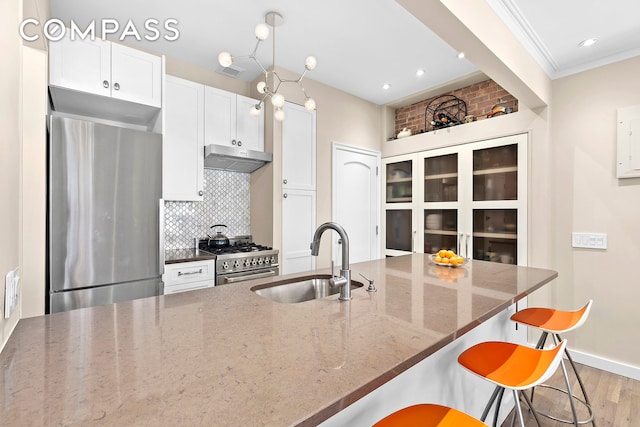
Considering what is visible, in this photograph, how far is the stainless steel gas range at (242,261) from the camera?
2.66m

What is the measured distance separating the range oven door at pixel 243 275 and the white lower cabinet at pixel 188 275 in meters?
0.07

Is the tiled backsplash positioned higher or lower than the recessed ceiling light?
lower

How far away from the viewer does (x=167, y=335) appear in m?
0.93

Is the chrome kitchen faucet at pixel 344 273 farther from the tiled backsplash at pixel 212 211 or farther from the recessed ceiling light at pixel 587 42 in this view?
the recessed ceiling light at pixel 587 42

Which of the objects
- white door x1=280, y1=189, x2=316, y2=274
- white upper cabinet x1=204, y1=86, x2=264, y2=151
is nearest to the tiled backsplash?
white upper cabinet x1=204, y1=86, x2=264, y2=151

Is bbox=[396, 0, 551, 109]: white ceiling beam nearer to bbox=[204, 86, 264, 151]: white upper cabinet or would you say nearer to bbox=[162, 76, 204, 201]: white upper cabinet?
bbox=[204, 86, 264, 151]: white upper cabinet

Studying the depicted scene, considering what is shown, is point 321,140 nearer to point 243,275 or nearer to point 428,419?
point 243,275

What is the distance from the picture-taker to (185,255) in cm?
269

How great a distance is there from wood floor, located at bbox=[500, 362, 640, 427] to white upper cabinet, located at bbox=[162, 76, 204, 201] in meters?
2.83

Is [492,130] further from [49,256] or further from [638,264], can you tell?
[49,256]

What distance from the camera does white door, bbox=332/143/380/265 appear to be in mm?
3679

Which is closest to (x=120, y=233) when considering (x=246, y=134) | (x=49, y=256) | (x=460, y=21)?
(x=49, y=256)

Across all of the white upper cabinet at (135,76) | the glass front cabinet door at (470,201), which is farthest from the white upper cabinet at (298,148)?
the glass front cabinet door at (470,201)

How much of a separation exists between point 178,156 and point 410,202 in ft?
8.85
